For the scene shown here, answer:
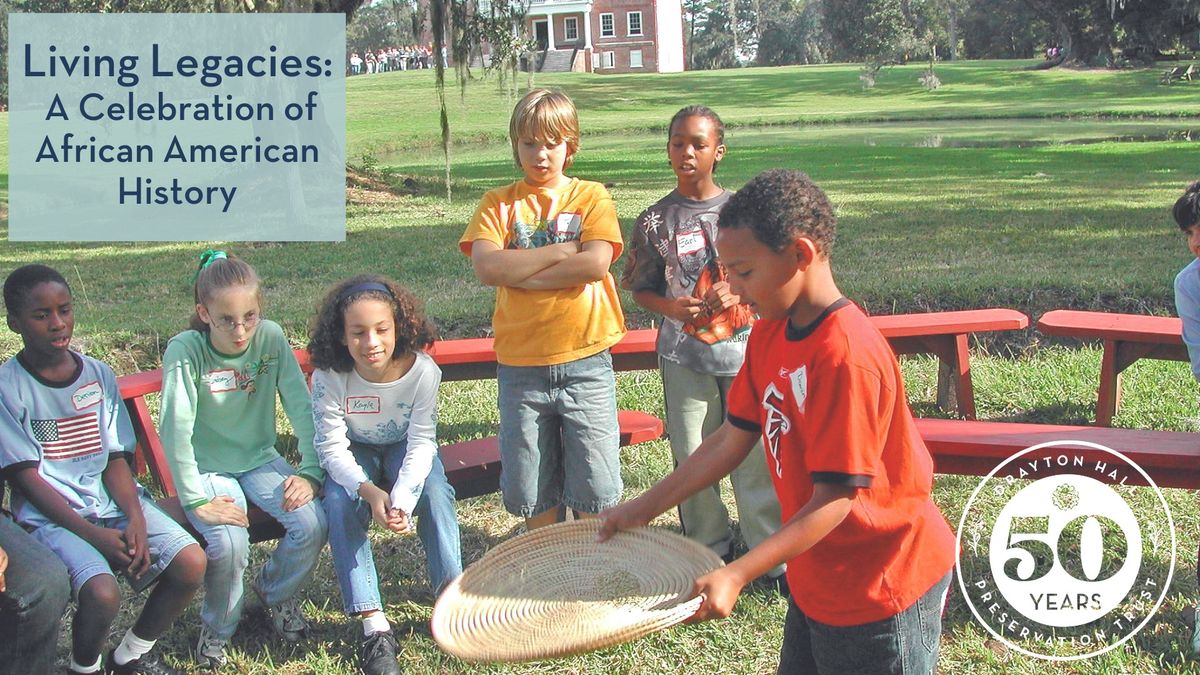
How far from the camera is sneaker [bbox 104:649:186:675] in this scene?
3564 millimetres

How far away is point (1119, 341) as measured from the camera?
209 inches

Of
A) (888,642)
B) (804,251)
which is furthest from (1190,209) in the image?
(888,642)

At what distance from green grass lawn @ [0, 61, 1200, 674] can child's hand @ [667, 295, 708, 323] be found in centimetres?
100

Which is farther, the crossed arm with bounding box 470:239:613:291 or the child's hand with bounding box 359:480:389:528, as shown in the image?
the crossed arm with bounding box 470:239:613:291

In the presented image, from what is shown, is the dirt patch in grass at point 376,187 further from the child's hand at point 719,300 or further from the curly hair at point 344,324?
the child's hand at point 719,300

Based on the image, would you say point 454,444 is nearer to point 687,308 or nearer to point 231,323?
point 231,323

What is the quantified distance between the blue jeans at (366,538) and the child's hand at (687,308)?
95cm

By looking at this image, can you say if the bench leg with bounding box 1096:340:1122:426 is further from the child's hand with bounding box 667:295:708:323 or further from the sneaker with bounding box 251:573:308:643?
the sneaker with bounding box 251:573:308:643

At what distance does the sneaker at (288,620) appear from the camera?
3828 mm

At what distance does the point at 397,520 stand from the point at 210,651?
2.47 ft

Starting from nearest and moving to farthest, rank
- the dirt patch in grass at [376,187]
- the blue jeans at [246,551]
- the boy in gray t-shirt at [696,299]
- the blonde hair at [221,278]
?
the blue jeans at [246,551]
the blonde hair at [221,278]
the boy in gray t-shirt at [696,299]
the dirt patch in grass at [376,187]

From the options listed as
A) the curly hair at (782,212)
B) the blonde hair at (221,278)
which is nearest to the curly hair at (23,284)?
the blonde hair at (221,278)

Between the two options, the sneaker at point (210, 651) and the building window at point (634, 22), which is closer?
the sneaker at point (210, 651)

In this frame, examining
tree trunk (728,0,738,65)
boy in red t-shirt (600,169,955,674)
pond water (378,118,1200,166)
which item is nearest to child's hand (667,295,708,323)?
boy in red t-shirt (600,169,955,674)
